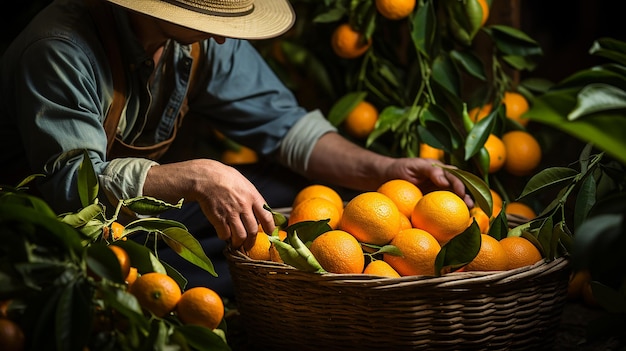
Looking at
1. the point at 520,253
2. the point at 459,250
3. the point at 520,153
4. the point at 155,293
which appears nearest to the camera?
the point at 155,293

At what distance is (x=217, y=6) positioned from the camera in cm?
131

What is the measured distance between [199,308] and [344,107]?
90 centimetres

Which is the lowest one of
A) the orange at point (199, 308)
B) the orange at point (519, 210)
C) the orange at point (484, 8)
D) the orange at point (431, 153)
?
the orange at point (519, 210)

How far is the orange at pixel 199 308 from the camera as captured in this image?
3.30ft

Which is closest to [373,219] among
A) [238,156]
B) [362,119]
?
[362,119]

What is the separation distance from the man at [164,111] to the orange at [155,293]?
23 centimetres

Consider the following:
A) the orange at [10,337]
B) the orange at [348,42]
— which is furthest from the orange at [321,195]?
the orange at [10,337]

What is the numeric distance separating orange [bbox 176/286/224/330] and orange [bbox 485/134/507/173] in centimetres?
81

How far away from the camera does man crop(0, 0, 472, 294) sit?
123cm

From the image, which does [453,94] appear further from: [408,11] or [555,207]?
[555,207]

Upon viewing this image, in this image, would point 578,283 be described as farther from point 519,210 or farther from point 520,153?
point 520,153

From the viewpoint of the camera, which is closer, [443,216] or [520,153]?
[443,216]

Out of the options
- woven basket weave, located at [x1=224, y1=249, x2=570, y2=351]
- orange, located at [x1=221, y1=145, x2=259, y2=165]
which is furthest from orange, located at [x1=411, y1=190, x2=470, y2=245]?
orange, located at [x1=221, y1=145, x2=259, y2=165]

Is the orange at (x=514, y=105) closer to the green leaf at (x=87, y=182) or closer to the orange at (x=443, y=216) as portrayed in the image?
the orange at (x=443, y=216)
